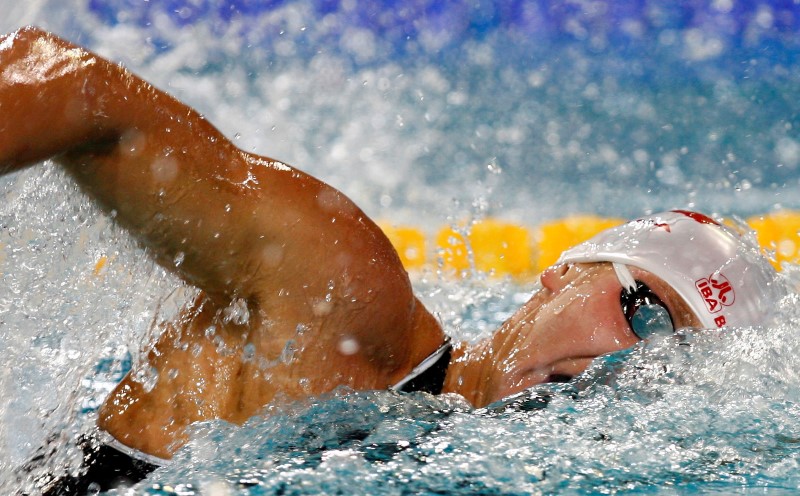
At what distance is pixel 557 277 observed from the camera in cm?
163

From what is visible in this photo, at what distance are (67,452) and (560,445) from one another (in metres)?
0.75

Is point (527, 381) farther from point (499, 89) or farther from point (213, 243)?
point (499, 89)

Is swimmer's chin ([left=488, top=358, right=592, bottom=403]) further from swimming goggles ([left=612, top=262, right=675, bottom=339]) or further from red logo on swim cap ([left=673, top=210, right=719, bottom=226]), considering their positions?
red logo on swim cap ([left=673, top=210, right=719, bottom=226])

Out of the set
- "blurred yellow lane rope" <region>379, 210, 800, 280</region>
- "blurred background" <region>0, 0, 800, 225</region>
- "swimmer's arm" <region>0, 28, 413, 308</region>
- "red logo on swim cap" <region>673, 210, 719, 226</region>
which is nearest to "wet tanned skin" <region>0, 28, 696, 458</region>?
"swimmer's arm" <region>0, 28, 413, 308</region>

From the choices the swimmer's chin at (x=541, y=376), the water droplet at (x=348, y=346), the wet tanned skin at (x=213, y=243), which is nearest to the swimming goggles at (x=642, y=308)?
the swimmer's chin at (x=541, y=376)

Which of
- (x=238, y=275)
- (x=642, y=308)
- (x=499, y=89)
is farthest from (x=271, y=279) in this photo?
(x=499, y=89)

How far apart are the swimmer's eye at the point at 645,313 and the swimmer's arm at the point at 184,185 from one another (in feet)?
1.37

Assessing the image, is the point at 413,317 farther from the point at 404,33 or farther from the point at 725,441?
the point at 404,33

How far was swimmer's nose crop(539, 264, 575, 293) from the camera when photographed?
160 centimetres

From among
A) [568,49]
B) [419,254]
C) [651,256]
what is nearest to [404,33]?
[568,49]

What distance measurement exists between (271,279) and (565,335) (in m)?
0.54

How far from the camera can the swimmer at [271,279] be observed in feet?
3.53

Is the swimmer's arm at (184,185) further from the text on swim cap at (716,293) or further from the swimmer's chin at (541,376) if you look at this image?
the text on swim cap at (716,293)

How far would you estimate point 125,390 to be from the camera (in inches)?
54.8
